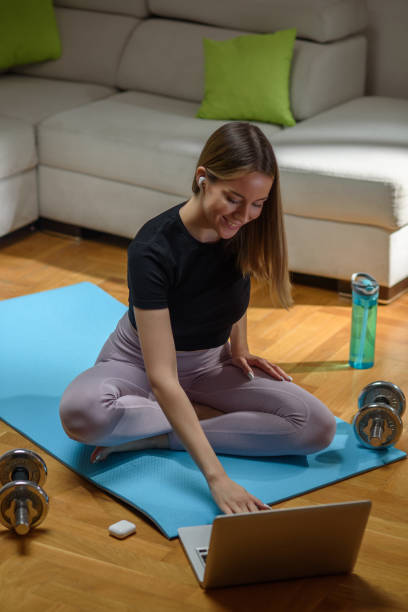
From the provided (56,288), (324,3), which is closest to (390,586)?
(56,288)

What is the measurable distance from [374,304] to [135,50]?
210 centimetres

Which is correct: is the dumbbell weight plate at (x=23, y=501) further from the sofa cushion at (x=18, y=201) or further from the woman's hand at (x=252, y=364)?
the sofa cushion at (x=18, y=201)

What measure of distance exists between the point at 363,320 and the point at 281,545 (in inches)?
43.6

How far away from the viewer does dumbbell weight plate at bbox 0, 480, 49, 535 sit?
1.88 m

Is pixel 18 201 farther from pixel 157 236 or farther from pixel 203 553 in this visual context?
pixel 203 553

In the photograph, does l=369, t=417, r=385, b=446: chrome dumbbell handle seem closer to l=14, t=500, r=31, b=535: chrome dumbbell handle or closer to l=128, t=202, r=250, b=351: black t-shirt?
l=128, t=202, r=250, b=351: black t-shirt

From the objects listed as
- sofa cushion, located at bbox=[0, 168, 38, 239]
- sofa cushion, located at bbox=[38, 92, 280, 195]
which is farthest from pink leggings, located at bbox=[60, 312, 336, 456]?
sofa cushion, located at bbox=[0, 168, 38, 239]

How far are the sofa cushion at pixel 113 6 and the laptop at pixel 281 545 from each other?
3.16m

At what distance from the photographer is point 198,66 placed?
4.01 m

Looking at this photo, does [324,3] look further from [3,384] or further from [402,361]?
[3,384]

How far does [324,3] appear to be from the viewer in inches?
149

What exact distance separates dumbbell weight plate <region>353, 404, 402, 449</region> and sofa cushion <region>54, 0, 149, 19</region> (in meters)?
2.77

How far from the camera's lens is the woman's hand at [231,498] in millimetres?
1872

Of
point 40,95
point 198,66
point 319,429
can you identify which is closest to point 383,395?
point 319,429
